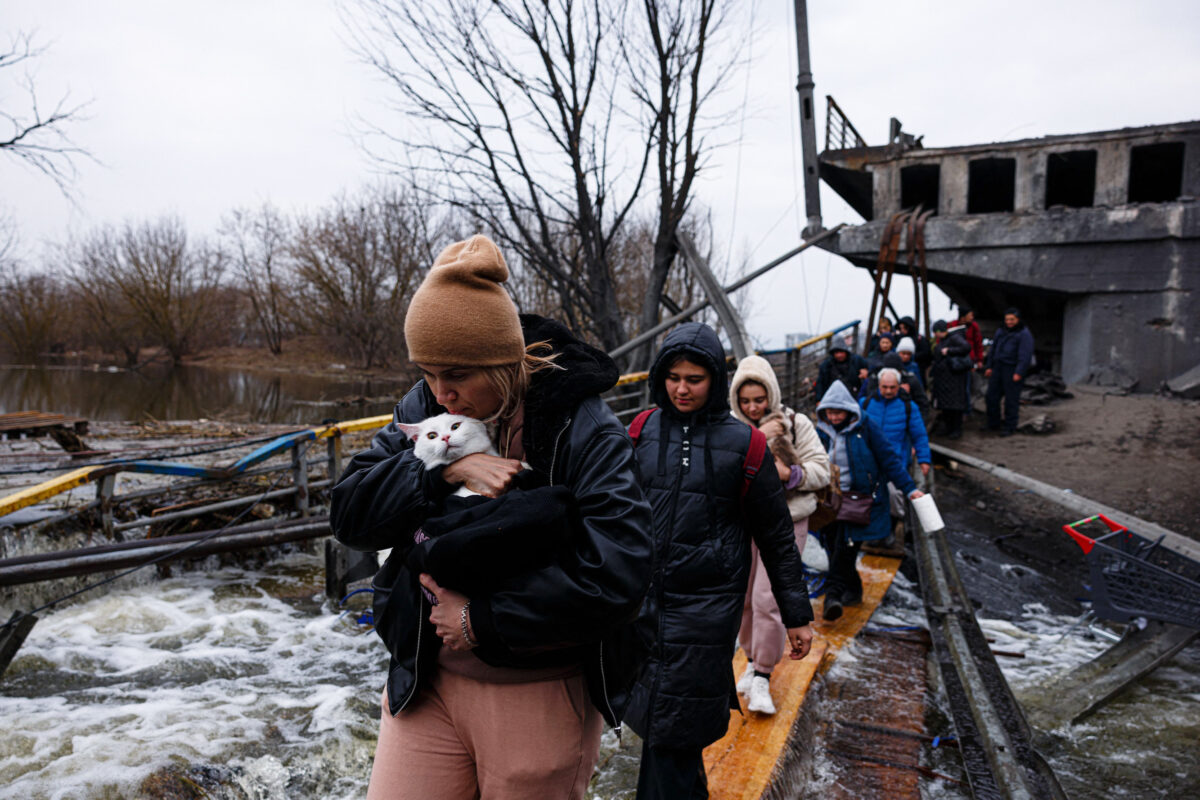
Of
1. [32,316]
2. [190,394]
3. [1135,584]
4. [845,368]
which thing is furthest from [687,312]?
[32,316]

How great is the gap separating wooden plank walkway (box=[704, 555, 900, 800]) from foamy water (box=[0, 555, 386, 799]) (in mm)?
1732

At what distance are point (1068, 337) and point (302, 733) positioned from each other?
16642mm

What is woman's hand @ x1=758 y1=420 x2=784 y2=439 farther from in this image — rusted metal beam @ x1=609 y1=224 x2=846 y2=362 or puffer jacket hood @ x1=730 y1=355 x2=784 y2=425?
rusted metal beam @ x1=609 y1=224 x2=846 y2=362

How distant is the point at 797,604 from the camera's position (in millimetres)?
2795

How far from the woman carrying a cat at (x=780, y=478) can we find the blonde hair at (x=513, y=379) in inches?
83.7

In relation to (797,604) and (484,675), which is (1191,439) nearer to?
(797,604)

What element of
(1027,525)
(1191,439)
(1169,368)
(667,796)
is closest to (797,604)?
(667,796)

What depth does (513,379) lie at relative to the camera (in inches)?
62.4

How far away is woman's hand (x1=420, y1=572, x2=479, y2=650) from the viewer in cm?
138

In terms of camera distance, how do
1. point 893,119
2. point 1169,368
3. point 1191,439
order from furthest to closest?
point 893,119, point 1169,368, point 1191,439

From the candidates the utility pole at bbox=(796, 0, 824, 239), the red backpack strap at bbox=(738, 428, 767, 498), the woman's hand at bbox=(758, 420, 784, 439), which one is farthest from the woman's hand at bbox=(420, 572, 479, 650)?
the utility pole at bbox=(796, 0, 824, 239)

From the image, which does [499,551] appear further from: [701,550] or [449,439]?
[701,550]

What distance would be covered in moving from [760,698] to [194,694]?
334 centimetres

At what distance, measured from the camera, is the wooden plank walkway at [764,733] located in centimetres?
291
